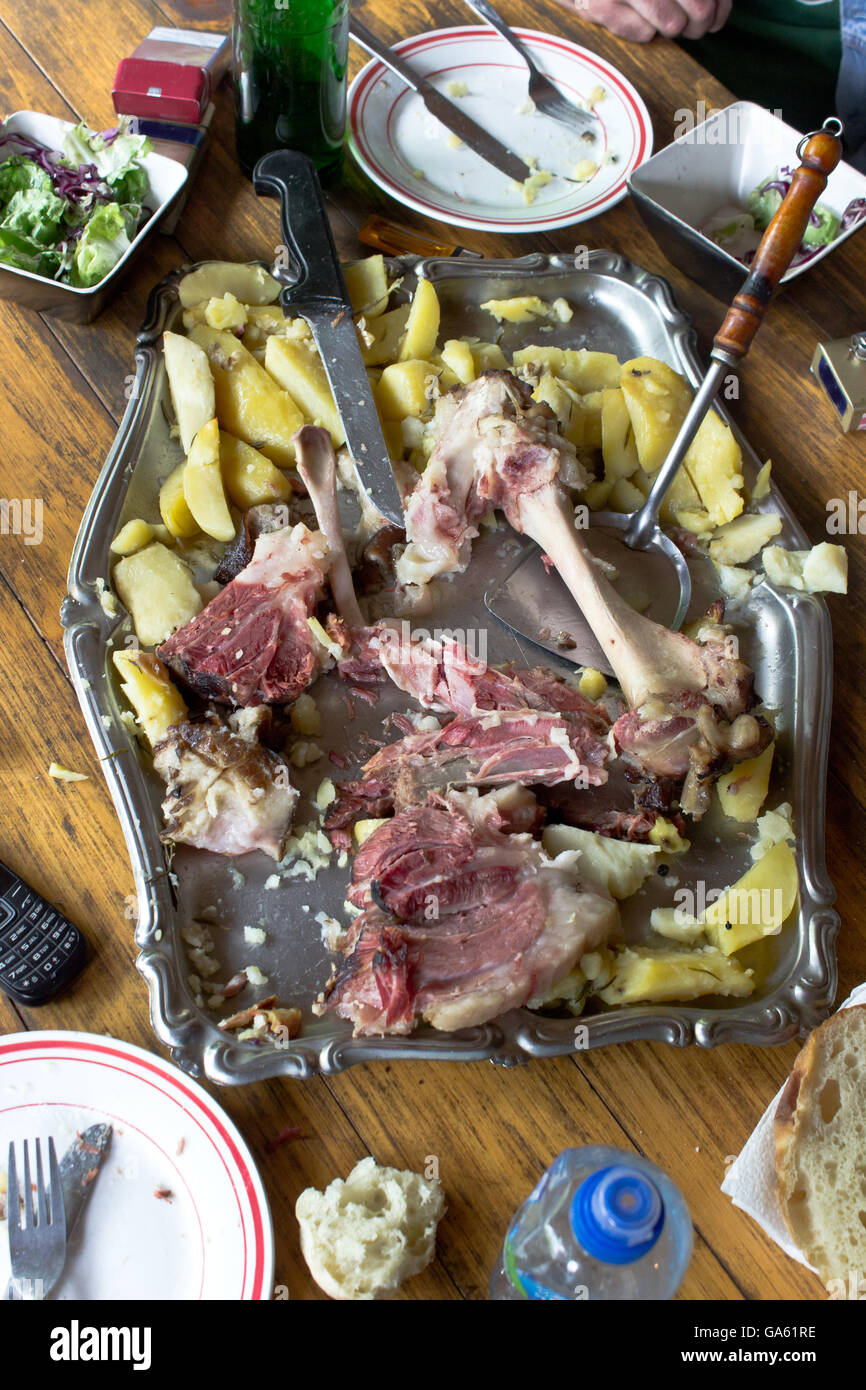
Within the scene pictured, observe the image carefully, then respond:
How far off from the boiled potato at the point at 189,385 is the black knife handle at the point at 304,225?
9.1 inches

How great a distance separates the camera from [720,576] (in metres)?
2.13

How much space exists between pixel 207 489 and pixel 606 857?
3.32ft

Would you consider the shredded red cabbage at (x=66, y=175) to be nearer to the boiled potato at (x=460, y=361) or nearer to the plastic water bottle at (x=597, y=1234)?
the boiled potato at (x=460, y=361)

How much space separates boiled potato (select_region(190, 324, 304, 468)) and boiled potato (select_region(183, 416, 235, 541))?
0.10 m

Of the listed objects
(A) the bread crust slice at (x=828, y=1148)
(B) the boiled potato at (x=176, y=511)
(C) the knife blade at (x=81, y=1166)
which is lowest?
(A) the bread crust slice at (x=828, y=1148)

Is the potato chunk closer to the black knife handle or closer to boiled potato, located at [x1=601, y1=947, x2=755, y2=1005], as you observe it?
the black knife handle

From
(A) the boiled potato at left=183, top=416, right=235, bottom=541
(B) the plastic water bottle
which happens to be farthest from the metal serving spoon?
(B) the plastic water bottle

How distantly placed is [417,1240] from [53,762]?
3.31 ft

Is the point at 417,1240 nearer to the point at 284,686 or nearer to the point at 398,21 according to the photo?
the point at 284,686

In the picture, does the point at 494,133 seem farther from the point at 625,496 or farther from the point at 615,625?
the point at 615,625

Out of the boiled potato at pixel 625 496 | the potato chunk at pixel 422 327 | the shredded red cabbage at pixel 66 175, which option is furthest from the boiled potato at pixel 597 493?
the shredded red cabbage at pixel 66 175

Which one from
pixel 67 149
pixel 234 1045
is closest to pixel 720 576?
pixel 234 1045

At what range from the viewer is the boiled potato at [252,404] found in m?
2.14

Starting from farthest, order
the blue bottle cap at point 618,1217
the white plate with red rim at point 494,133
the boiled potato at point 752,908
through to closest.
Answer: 1. the white plate with red rim at point 494,133
2. the boiled potato at point 752,908
3. the blue bottle cap at point 618,1217
